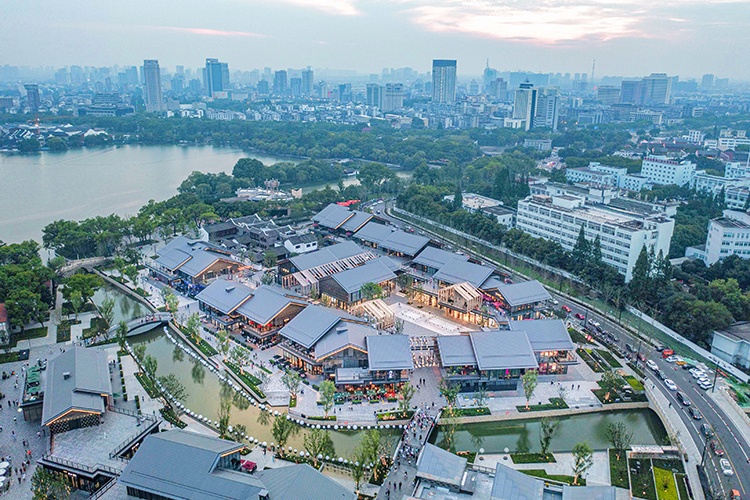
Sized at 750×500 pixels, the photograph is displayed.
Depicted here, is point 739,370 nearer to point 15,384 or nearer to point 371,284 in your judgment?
point 371,284

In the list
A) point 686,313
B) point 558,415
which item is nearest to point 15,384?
point 558,415

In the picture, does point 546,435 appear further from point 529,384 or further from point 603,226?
point 603,226

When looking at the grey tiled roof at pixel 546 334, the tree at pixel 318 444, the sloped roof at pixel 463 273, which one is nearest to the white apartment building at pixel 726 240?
the sloped roof at pixel 463 273

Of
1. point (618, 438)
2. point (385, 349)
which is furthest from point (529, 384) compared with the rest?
point (385, 349)

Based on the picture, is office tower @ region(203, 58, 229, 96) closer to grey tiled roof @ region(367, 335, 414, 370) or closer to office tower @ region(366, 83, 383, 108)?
office tower @ region(366, 83, 383, 108)

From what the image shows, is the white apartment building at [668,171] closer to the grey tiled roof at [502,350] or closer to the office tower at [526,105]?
the grey tiled roof at [502,350]
